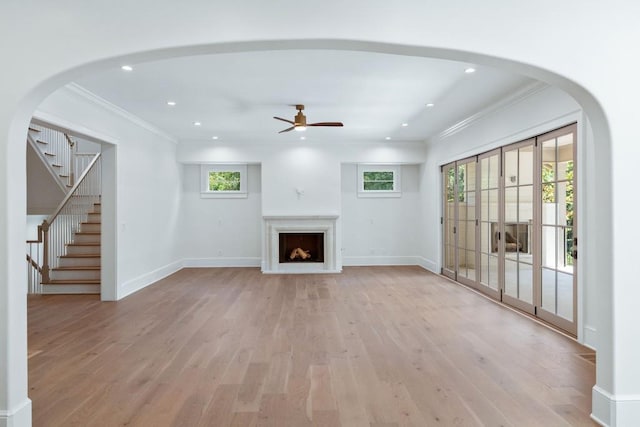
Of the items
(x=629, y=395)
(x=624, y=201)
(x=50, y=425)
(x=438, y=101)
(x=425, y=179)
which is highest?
(x=438, y=101)

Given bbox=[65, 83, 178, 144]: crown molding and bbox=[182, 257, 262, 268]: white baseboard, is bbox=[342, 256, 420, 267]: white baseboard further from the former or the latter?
bbox=[65, 83, 178, 144]: crown molding

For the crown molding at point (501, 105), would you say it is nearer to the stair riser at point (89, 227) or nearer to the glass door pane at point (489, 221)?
the glass door pane at point (489, 221)

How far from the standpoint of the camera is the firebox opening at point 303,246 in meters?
8.70

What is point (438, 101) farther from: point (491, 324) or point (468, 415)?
point (468, 415)

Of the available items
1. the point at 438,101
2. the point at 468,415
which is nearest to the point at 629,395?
the point at 468,415

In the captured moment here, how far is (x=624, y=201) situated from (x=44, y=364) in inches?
179

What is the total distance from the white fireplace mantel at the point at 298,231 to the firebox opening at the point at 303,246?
39 centimetres

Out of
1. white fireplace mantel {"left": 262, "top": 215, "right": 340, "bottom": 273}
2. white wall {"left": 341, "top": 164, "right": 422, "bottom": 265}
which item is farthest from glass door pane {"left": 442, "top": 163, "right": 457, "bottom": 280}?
white fireplace mantel {"left": 262, "top": 215, "right": 340, "bottom": 273}

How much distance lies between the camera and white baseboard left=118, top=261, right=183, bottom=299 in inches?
235

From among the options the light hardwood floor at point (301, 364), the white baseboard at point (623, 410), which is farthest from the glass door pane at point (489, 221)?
the white baseboard at point (623, 410)

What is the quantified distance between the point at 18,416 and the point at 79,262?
191 inches

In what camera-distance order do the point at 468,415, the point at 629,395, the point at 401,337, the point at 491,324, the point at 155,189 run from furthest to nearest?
the point at 155,189 < the point at 491,324 < the point at 401,337 < the point at 468,415 < the point at 629,395

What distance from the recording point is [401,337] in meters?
4.05

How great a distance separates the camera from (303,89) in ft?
15.9
